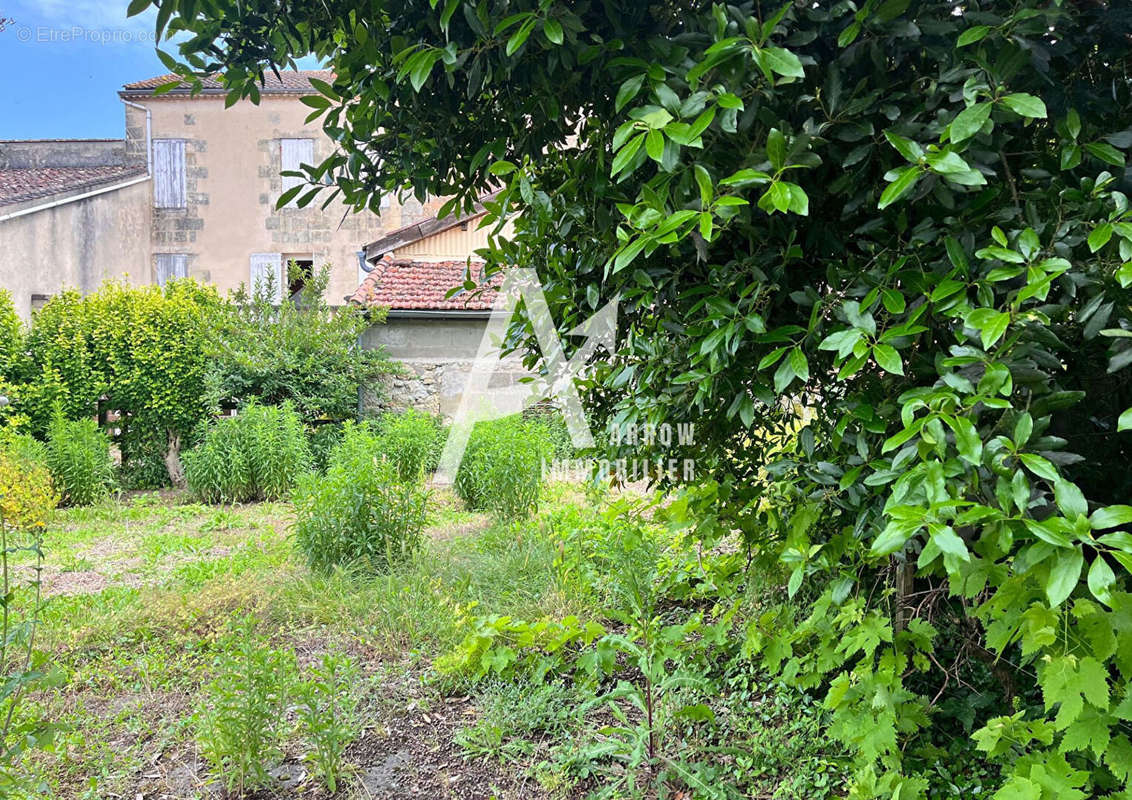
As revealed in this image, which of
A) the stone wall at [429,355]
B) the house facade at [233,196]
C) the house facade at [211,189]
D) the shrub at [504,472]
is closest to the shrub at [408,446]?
the shrub at [504,472]

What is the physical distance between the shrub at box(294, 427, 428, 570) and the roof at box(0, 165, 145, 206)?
11188mm

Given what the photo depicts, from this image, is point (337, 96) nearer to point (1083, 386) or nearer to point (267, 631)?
point (1083, 386)

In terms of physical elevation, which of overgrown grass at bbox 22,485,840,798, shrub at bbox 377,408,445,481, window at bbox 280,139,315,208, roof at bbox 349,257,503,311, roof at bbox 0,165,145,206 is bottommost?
overgrown grass at bbox 22,485,840,798

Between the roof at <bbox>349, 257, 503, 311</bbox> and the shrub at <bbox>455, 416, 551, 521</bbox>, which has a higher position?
the roof at <bbox>349, 257, 503, 311</bbox>

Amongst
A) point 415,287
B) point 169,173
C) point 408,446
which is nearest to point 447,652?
point 408,446

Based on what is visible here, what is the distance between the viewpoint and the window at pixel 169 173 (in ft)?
49.9

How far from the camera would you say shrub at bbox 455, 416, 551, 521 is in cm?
552

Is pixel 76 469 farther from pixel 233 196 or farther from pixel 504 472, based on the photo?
pixel 233 196

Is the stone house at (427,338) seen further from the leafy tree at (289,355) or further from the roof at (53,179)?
the roof at (53,179)

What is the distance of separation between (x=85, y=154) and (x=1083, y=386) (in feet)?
62.7

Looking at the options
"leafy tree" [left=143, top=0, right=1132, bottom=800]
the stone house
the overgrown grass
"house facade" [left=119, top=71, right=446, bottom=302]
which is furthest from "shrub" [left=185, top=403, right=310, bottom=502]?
"house facade" [left=119, top=71, right=446, bottom=302]

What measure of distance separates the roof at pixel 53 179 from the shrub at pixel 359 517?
11.2 metres

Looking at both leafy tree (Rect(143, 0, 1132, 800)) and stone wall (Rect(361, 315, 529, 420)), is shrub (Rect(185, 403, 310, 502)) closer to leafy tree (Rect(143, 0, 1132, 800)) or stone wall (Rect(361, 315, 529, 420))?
stone wall (Rect(361, 315, 529, 420))

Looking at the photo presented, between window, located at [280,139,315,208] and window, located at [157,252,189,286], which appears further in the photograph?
window, located at [157,252,189,286]
